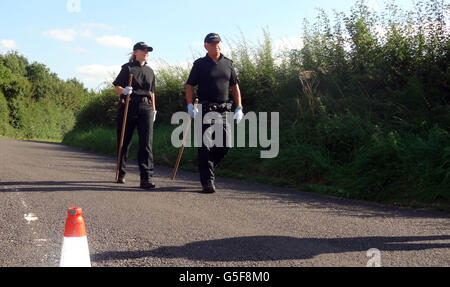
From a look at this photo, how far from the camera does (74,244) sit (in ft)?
9.69

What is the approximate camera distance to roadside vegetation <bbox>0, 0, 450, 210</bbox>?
22.8ft

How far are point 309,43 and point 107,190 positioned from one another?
7.01 meters

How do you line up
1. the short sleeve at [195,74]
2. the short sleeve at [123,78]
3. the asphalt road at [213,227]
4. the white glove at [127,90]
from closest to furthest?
1. the asphalt road at [213,227]
2. the short sleeve at [195,74]
3. the white glove at [127,90]
4. the short sleeve at [123,78]

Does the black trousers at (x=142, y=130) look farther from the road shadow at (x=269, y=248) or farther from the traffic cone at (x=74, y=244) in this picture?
the traffic cone at (x=74, y=244)

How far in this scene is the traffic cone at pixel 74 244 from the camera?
115 inches

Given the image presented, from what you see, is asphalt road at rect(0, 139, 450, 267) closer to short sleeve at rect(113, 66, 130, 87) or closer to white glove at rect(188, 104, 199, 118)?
white glove at rect(188, 104, 199, 118)

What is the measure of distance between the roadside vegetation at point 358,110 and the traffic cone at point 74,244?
475cm

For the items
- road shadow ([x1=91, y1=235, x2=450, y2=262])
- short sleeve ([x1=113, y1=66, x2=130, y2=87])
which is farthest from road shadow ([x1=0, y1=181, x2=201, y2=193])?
road shadow ([x1=91, y1=235, x2=450, y2=262])

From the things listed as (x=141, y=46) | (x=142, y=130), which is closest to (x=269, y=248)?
(x=142, y=130)

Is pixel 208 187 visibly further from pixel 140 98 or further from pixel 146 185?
pixel 140 98

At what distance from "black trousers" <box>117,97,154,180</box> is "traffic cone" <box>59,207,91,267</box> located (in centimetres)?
420

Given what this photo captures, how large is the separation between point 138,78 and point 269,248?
4.46 m

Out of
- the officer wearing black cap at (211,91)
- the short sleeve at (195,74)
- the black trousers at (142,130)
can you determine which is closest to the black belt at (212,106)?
the officer wearing black cap at (211,91)

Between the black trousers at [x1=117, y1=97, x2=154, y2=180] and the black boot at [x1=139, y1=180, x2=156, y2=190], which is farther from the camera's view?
the black trousers at [x1=117, y1=97, x2=154, y2=180]
